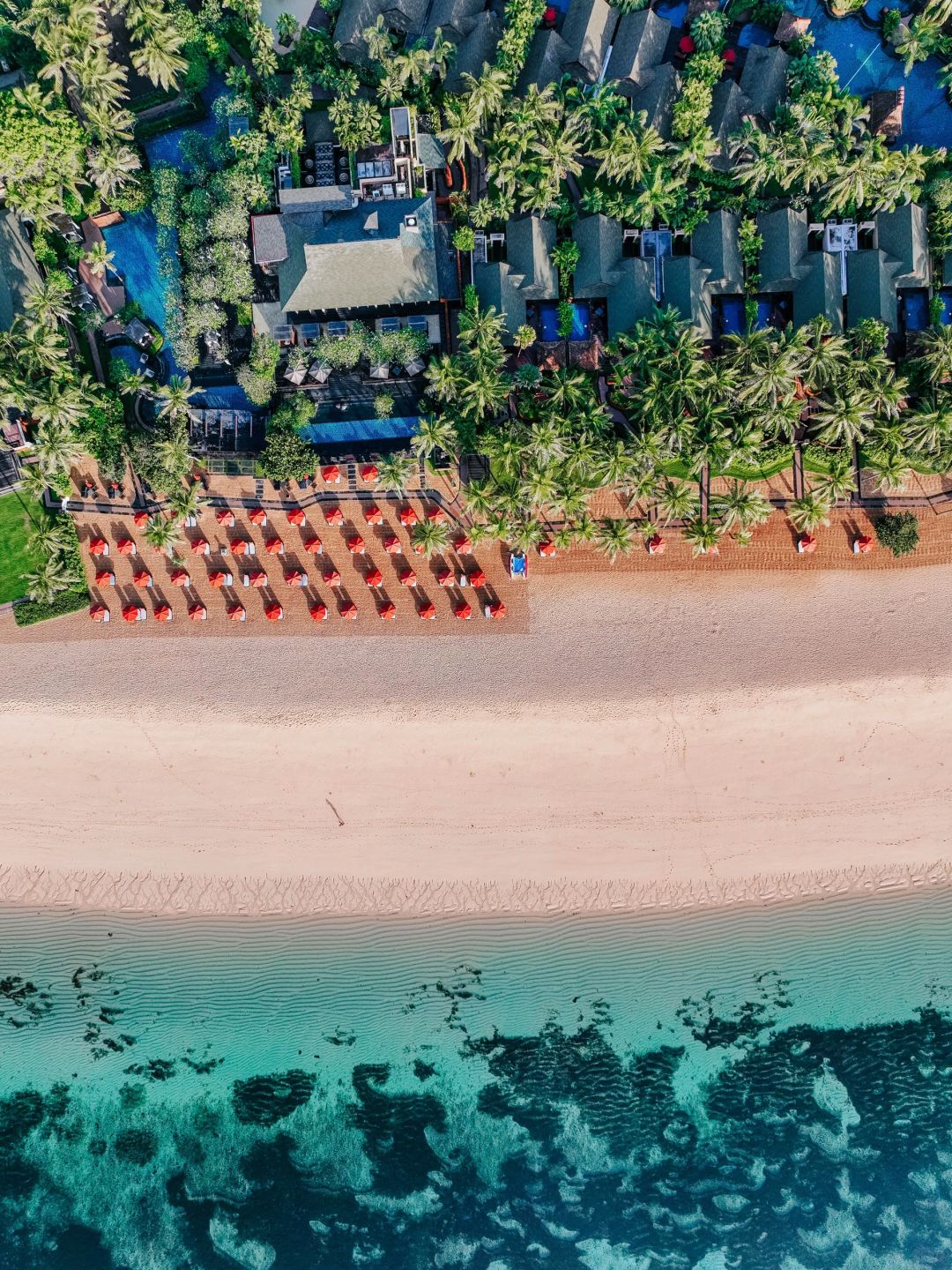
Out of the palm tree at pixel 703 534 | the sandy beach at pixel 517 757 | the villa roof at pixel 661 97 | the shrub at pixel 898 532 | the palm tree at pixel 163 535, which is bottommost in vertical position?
the sandy beach at pixel 517 757

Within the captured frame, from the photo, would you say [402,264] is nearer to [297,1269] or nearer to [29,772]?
[29,772]

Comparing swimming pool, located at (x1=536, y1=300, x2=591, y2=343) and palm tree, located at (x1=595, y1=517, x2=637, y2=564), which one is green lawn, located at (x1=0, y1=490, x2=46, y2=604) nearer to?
swimming pool, located at (x1=536, y1=300, x2=591, y2=343)

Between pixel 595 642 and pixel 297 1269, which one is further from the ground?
pixel 595 642

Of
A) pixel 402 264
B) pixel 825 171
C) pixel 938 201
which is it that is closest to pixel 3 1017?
pixel 402 264

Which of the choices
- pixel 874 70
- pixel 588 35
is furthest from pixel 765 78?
pixel 588 35

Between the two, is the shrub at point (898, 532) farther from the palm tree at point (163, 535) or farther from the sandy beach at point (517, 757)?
the palm tree at point (163, 535)


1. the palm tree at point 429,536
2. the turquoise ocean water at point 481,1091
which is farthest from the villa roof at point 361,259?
the turquoise ocean water at point 481,1091
